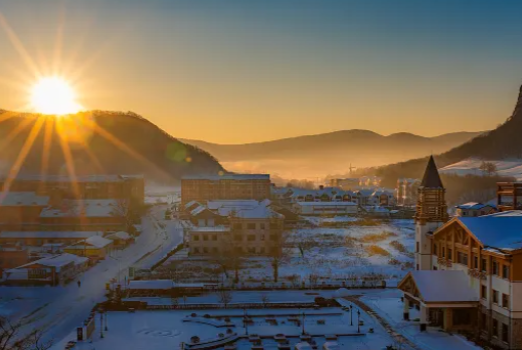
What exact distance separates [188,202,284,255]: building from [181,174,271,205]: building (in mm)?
37693

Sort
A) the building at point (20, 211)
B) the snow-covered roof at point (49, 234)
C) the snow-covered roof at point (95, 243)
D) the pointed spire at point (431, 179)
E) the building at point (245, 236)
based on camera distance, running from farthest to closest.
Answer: the building at point (20, 211), the snow-covered roof at point (49, 234), the building at point (245, 236), the snow-covered roof at point (95, 243), the pointed spire at point (431, 179)

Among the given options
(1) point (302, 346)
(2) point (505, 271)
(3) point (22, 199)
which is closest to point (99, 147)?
(3) point (22, 199)

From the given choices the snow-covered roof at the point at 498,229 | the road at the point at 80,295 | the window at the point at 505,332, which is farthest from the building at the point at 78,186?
the window at the point at 505,332

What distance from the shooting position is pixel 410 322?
72.5ft

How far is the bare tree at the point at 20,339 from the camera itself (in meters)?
18.9

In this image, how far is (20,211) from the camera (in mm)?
49875

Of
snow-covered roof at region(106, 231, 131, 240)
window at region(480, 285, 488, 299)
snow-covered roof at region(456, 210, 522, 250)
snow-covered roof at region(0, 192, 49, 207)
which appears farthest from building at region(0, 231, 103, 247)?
window at region(480, 285, 488, 299)

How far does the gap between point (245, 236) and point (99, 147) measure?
119m

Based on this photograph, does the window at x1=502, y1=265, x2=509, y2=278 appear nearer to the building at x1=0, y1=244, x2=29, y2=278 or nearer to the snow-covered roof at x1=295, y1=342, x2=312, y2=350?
the snow-covered roof at x1=295, y1=342, x2=312, y2=350

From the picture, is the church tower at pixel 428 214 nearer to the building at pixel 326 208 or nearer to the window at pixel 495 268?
the window at pixel 495 268

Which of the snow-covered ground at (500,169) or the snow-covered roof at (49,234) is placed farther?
the snow-covered ground at (500,169)

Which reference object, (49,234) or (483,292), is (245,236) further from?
(483,292)

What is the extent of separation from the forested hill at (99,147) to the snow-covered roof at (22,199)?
228 ft

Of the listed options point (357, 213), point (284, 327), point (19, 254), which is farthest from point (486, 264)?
point (357, 213)
